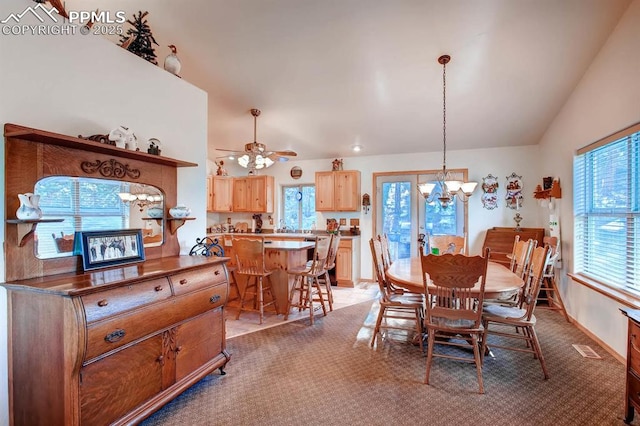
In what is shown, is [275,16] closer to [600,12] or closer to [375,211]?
[600,12]

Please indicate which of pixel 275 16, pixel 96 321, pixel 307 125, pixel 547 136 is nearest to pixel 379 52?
pixel 275 16

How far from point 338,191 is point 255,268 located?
8.57 feet

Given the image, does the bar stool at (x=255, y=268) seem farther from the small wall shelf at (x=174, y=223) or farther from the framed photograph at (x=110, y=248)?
the framed photograph at (x=110, y=248)

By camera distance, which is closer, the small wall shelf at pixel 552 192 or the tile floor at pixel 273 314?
the tile floor at pixel 273 314

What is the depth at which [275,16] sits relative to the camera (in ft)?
9.38

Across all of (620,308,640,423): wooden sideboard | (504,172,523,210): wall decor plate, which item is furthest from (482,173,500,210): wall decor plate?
(620,308,640,423): wooden sideboard

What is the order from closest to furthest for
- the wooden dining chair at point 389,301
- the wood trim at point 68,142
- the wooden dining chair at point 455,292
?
the wood trim at point 68,142 → the wooden dining chair at point 455,292 → the wooden dining chair at point 389,301

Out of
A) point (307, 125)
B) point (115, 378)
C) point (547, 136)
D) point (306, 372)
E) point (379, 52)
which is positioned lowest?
point (306, 372)

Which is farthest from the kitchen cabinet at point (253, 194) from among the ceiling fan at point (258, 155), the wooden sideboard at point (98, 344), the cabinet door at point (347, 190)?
the wooden sideboard at point (98, 344)

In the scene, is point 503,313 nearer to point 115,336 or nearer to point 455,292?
point 455,292

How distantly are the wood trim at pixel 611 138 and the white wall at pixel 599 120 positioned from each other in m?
0.04

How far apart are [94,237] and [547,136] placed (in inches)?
223

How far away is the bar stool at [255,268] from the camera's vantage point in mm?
3637

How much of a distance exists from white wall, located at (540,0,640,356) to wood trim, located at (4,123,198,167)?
3997 millimetres
